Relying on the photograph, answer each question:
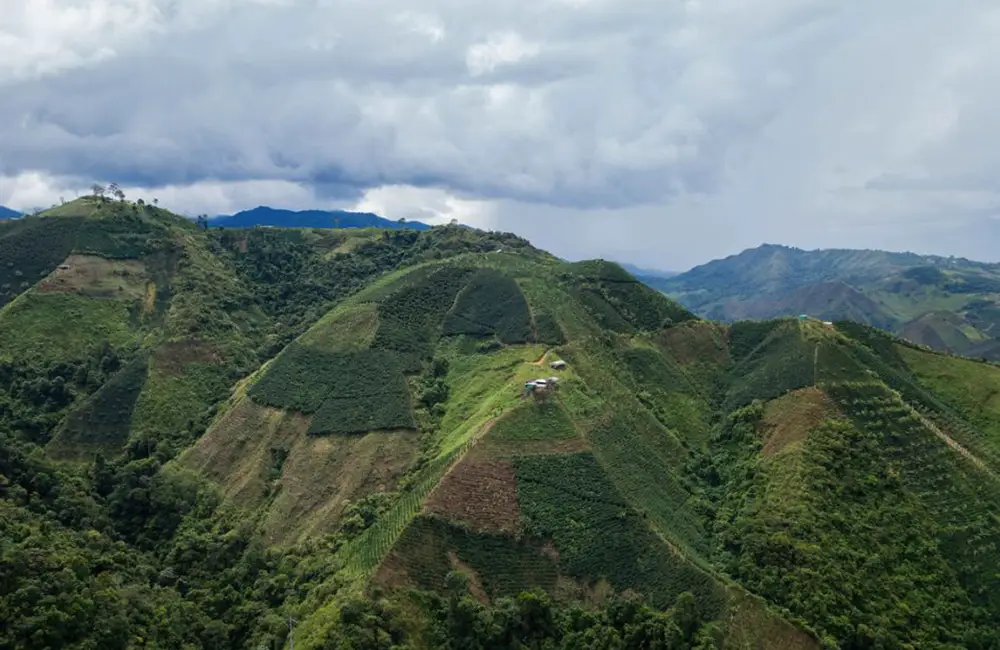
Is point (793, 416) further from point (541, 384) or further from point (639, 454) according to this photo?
point (541, 384)

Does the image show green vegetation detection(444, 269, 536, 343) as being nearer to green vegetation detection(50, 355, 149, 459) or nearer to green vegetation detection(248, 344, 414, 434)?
green vegetation detection(248, 344, 414, 434)

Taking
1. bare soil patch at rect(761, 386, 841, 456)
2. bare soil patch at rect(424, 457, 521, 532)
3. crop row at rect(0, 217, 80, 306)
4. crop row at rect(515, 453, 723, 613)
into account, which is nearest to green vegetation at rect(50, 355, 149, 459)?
crop row at rect(0, 217, 80, 306)

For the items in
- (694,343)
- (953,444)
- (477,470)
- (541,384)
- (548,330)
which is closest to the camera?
(477,470)

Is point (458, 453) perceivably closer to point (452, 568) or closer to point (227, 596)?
point (452, 568)

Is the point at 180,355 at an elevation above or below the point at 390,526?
above

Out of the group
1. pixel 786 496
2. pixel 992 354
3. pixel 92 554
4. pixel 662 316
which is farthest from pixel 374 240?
pixel 992 354

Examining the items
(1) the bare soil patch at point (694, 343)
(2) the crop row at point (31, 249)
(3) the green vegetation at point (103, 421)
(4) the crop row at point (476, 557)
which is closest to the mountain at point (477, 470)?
(4) the crop row at point (476, 557)

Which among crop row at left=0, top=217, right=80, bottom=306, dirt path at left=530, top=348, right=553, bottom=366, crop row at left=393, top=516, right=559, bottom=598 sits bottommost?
crop row at left=393, top=516, right=559, bottom=598

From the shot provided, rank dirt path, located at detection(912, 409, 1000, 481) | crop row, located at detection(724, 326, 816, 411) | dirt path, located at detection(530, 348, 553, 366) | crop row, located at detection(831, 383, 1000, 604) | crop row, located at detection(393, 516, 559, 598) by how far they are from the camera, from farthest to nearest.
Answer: dirt path, located at detection(530, 348, 553, 366) → crop row, located at detection(724, 326, 816, 411) → dirt path, located at detection(912, 409, 1000, 481) → crop row, located at detection(831, 383, 1000, 604) → crop row, located at detection(393, 516, 559, 598)

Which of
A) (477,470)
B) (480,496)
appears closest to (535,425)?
(477,470)
